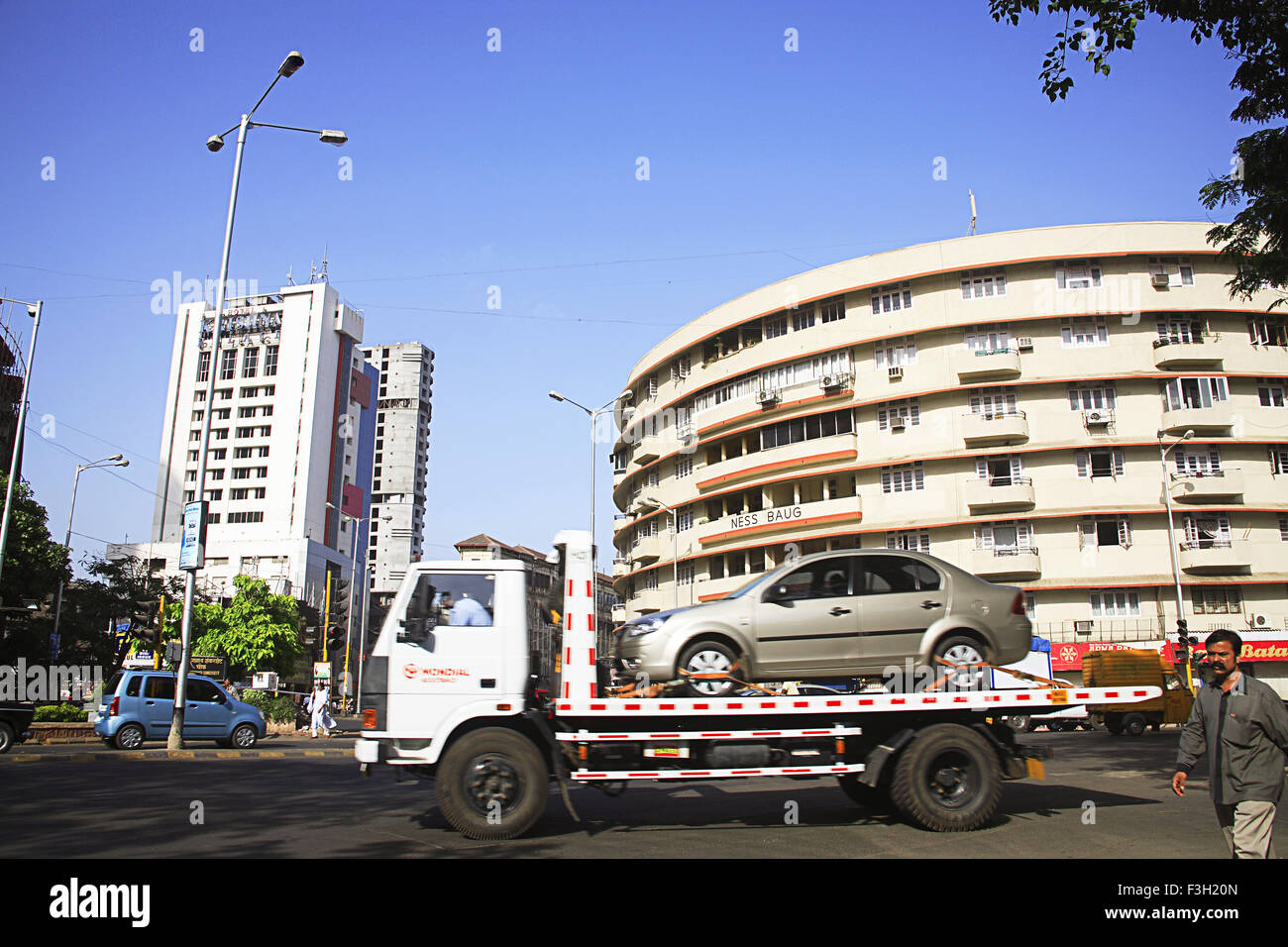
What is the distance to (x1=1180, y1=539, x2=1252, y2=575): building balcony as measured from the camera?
122 feet

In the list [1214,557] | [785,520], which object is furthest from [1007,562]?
[785,520]

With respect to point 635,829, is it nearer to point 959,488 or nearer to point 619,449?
point 959,488

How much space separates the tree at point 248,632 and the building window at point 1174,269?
181ft

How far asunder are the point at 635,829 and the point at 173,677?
16276 mm

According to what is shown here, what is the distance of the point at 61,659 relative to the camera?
44.1 metres

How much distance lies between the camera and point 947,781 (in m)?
8.10

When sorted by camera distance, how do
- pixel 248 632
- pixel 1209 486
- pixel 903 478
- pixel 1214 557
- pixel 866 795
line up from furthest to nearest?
pixel 248 632
pixel 903 478
pixel 1209 486
pixel 1214 557
pixel 866 795

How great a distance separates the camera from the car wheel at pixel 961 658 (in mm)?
8344

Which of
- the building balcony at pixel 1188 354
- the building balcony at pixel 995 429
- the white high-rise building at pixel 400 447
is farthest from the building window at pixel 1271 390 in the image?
the white high-rise building at pixel 400 447

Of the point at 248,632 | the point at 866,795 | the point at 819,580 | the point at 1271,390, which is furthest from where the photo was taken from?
the point at 248,632

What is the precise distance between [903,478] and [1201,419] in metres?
13.1

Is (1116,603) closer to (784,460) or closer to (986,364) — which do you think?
(986,364)

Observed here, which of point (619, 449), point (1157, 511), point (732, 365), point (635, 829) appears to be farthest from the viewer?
point (619, 449)
